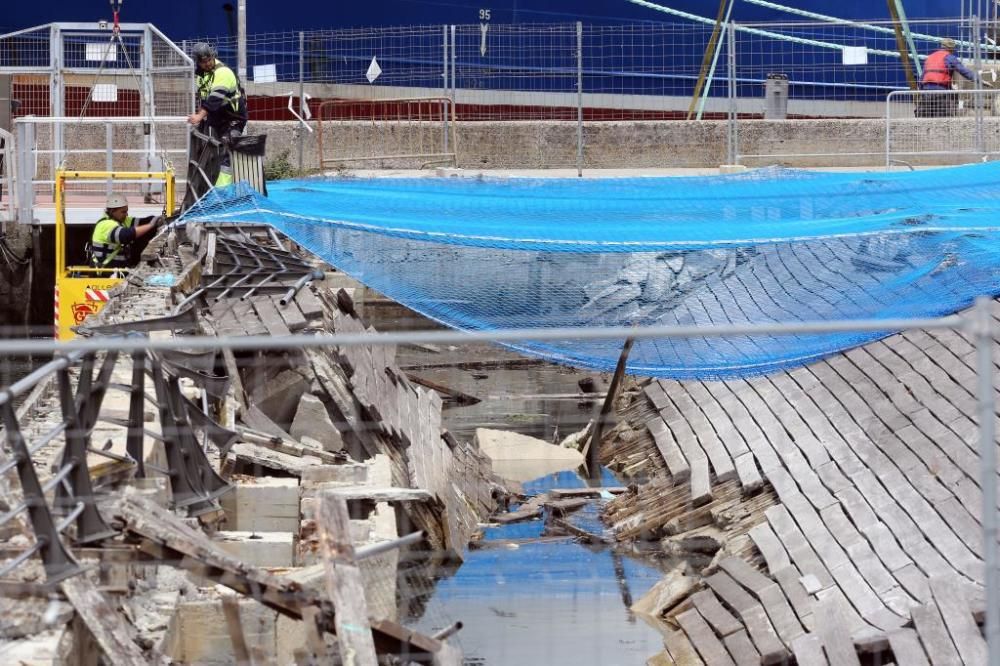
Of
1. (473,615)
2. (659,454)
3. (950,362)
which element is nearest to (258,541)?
(473,615)

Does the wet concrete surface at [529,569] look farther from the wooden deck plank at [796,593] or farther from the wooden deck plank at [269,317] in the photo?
the wooden deck plank at [269,317]

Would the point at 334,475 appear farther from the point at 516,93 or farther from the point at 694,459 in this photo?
the point at 516,93

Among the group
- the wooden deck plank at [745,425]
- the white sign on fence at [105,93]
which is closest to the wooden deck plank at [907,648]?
the wooden deck plank at [745,425]

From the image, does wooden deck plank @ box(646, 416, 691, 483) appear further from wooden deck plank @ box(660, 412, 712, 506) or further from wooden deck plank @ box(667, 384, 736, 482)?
wooden deck plank @ box(667, 384, 736, 482)

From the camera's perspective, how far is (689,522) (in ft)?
39.5

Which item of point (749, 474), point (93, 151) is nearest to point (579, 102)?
point (93, 151)

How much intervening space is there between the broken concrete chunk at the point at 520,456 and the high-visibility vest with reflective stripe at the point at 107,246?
161 inches

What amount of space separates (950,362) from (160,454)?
6307 mm

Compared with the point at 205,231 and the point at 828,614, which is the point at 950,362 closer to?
the point at 828,614

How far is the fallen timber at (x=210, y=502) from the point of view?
16.0ft

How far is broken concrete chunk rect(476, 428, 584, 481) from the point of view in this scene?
46.1 feet

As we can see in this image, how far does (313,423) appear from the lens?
11508 millimetres

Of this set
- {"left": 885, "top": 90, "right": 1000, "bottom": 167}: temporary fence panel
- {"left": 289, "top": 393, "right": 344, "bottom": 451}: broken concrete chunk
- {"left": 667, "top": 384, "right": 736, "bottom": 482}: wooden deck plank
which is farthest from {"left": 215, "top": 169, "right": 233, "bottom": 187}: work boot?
{"left": 885, "top": 90, "right": 1000, "bottom": 167}: temporary fence panel

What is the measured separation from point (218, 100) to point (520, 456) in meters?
4.71
